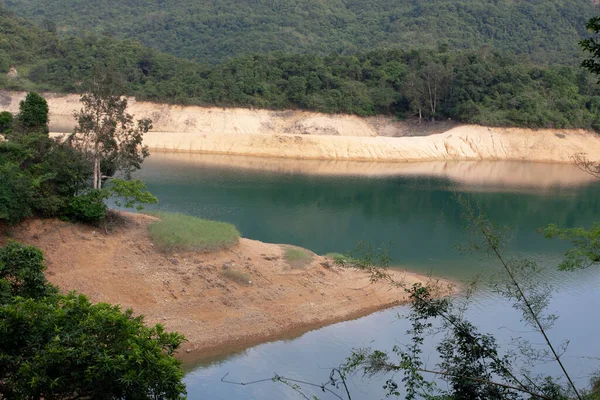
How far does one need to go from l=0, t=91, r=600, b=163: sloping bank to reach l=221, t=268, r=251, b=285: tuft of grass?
3265 centimetres

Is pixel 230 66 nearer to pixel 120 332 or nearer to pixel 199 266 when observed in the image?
pixel 199 266

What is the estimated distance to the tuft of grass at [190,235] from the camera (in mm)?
20375

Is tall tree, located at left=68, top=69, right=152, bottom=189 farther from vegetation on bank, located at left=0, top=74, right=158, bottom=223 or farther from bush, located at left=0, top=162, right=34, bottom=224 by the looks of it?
bush, located at left=0, top=162, right=34, bottom=224

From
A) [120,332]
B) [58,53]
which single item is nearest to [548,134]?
[58,53]

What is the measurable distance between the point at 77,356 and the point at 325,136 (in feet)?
150

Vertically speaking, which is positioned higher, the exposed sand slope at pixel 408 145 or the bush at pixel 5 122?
the bush at pixel 5 122

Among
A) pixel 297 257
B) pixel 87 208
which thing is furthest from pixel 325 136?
pixel 87 208

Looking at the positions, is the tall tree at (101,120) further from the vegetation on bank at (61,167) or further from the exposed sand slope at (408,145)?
the exposed sand slope at (408,145)

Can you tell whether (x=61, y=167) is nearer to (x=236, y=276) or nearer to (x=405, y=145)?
(x=236, y=276)

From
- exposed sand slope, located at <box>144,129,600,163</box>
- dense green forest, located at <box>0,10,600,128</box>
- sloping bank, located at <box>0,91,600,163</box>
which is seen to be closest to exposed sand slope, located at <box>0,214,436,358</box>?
exposed sand slope, located at <box>144,129,600,163</box>

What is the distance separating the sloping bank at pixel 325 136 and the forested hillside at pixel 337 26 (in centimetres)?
2842

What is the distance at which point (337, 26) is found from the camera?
102875 millimetres

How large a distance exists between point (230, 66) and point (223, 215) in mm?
36259

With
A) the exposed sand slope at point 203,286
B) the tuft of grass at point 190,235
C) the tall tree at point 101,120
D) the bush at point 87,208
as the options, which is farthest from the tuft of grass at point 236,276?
the tall tree at point 101,120
